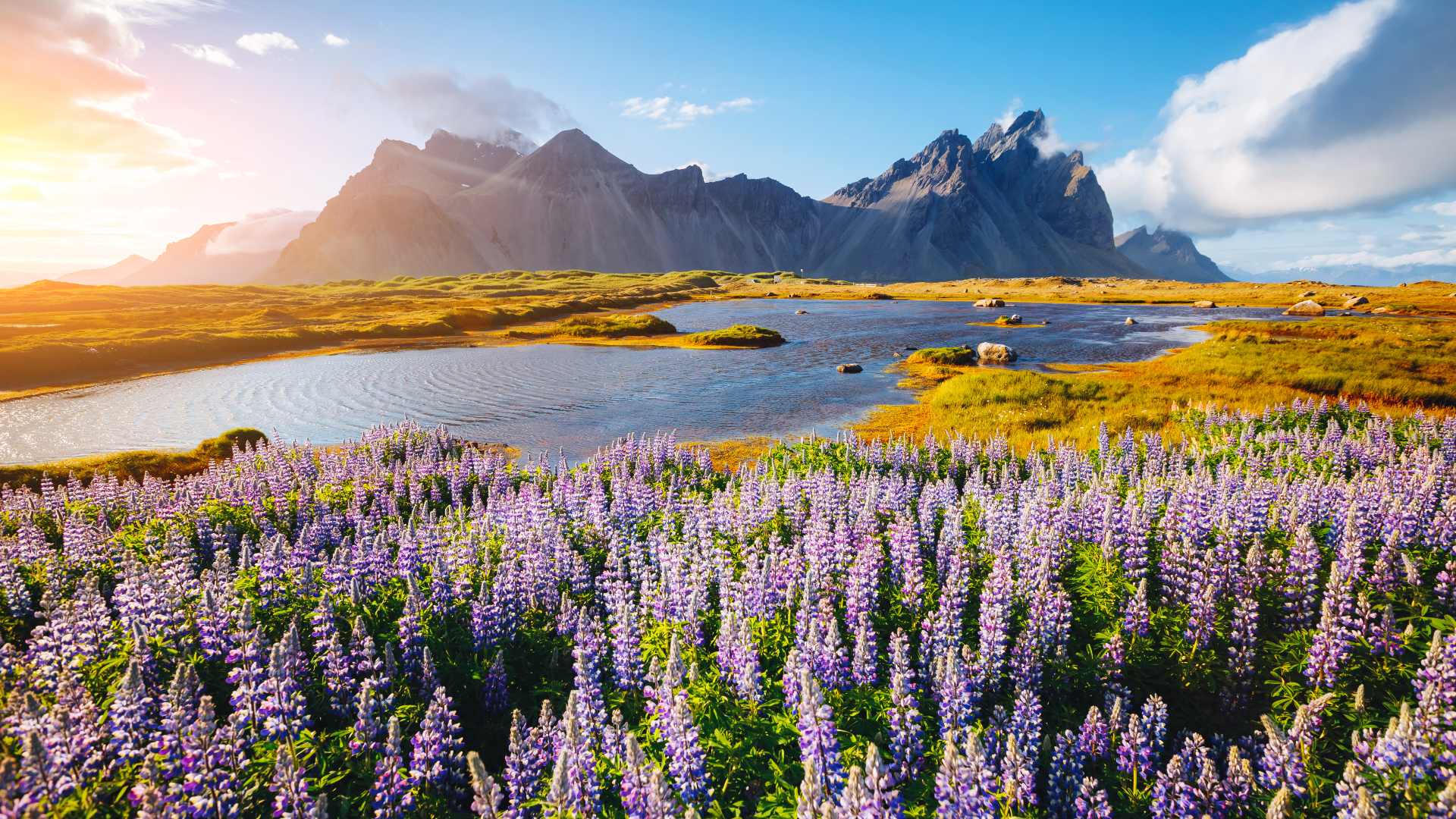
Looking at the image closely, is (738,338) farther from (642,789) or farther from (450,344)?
(642,789)

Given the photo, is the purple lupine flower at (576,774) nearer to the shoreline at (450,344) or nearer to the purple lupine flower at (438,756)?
the purple lupine flower at (438,756)

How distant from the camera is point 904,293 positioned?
171 meters

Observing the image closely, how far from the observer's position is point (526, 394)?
4494 centimetres

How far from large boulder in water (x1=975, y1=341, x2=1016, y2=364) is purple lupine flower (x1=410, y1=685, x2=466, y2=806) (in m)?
55.3

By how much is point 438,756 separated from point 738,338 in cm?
6598

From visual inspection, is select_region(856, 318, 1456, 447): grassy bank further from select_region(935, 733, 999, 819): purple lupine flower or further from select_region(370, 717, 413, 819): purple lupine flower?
select_region(370, 717, 413, 819): purple lupine flower

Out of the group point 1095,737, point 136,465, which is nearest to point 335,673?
point 1095,737

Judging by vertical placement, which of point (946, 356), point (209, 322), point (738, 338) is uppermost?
point (209, 322)

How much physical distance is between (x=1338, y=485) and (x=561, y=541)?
1349cm

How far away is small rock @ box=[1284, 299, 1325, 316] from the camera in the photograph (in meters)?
94.9

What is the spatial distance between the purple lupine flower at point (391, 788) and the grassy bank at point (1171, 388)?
65.0ft

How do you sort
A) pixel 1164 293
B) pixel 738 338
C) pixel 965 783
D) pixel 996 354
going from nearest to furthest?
pixel 965 783 → pixel 996 354 → pixel 738 338 → pixel 1164 293

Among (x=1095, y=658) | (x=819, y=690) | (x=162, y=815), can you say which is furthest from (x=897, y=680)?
(x=162, y=815)

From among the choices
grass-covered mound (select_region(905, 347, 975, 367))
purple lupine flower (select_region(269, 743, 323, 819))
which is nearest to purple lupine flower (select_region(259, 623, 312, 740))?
purple lupine flower (select_region(269, 743, 323, 819))
